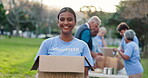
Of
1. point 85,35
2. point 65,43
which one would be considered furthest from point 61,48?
point 85,35

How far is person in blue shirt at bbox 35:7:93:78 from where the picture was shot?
3.06 m

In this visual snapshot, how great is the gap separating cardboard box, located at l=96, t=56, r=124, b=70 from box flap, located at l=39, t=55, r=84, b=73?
431 centimetres

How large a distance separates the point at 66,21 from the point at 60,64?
544 mm

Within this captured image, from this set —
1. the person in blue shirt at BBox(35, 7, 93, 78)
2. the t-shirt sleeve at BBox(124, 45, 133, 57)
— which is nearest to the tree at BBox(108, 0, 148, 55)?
the t-shirt sleeve at BBox(124, 45, 133, 57)

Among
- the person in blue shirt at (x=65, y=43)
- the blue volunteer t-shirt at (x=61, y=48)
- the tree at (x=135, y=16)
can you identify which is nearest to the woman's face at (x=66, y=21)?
the person in blue shirt at (x=65, y=43)

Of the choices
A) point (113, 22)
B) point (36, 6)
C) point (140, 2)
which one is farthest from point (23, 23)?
point (140, 2)

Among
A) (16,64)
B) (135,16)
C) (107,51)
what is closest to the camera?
(107,51)

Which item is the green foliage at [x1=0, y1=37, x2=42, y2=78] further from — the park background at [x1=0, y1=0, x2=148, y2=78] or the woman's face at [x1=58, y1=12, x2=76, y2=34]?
the woman's face at [x1=58, y1=12, x2=76, y2=34]

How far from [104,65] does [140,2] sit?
15.2 m

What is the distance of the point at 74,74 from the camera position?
2816 mm

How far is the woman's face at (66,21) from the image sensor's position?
3084 mm

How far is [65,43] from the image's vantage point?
10.2 ft

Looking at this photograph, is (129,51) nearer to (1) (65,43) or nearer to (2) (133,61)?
(2) (133,61)

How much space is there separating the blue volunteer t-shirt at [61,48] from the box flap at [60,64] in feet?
0.98
